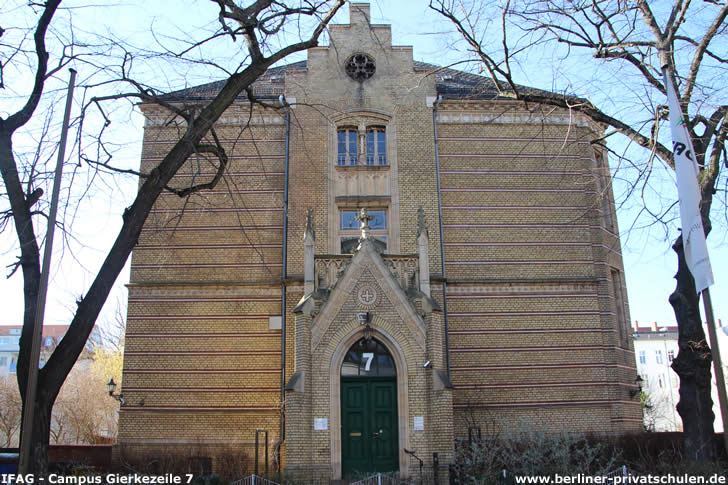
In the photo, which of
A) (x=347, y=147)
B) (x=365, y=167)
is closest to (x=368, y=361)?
(x=365, y=167)

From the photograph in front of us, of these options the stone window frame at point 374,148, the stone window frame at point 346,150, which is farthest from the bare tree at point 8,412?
the stone window frame at point 374,148

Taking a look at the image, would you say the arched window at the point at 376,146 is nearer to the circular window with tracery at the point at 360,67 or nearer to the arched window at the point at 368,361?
the circular window with tracery at the point at 360,67

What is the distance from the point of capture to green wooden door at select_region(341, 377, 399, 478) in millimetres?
16250

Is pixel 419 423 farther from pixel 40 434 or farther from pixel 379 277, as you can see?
pixel 40 434

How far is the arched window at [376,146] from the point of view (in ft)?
71.1

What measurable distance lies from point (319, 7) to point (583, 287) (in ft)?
42.5

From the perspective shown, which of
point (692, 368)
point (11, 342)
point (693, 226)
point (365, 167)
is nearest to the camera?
point (693, 226)

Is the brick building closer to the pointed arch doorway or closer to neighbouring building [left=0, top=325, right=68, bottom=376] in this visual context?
the pointed arch doorway

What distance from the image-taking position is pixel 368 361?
16.9 meters

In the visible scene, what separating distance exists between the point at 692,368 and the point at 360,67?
14577 millimetres

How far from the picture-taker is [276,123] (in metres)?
22.1

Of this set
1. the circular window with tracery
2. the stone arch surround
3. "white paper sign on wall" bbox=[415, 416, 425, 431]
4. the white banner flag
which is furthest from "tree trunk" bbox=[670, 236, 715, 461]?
the circular window with tracery

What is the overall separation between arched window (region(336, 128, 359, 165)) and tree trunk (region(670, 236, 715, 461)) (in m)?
11.3

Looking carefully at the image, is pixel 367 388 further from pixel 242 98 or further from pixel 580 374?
pixel 242 98
